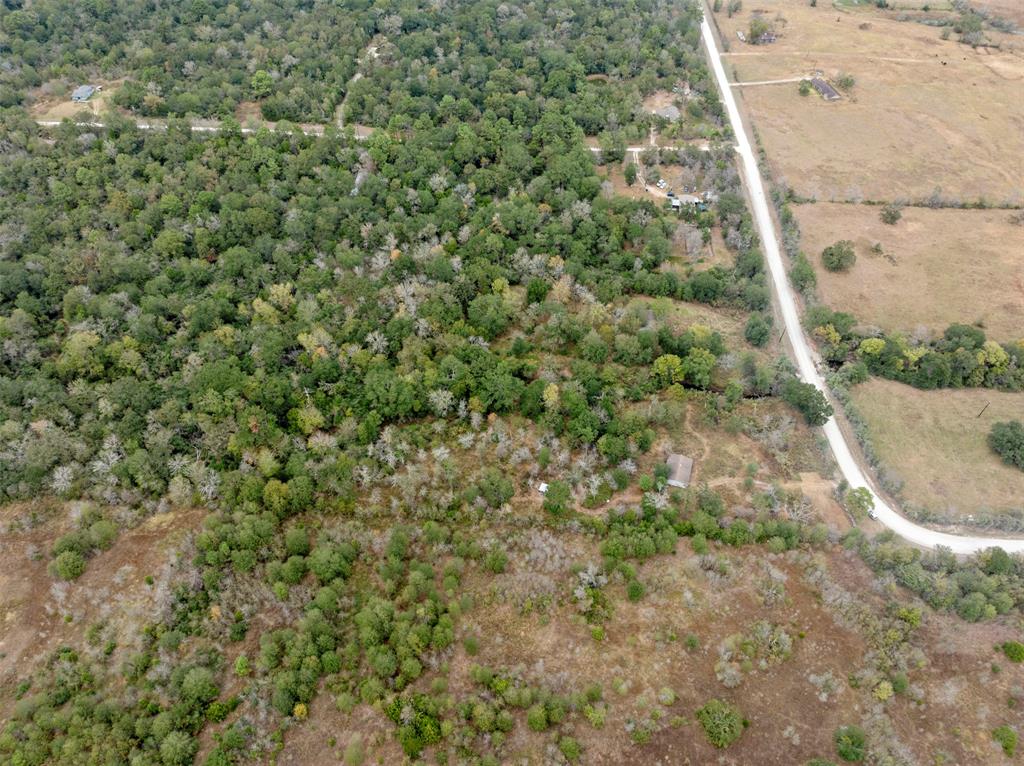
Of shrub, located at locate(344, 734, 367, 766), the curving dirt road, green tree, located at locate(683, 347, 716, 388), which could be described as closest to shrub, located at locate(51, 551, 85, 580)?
shrub, located at locate(344, 734, 367, 766)

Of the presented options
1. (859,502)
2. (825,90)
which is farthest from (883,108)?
(859,502)

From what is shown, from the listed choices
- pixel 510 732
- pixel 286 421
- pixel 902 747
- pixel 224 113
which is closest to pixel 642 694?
pixel 510 732

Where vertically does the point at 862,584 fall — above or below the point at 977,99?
below

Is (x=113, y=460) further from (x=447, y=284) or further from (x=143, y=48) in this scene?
(x=143, y=48)

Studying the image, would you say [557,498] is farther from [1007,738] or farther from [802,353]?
[1007,738]

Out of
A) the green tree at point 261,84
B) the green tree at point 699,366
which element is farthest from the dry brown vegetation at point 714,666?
the green tree at point 261,84

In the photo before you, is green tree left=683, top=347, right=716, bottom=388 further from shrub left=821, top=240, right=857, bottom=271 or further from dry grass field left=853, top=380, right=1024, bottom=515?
shrub left=821, top=240, right=857, bottom=271
